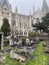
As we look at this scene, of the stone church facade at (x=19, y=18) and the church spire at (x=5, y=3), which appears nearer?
the stone church facade at (x=19, y=18)

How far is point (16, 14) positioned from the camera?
246 feet

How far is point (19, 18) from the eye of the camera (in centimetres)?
7669

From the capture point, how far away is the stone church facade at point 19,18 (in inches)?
2815

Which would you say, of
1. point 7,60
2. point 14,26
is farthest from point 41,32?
point 7,60

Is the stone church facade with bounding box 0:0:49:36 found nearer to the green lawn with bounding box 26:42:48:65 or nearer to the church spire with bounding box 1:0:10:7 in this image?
the church spire with bounding box 1:0:10:7

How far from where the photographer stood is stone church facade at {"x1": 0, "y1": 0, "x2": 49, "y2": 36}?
235 feet

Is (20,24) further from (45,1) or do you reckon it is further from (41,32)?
(41,32)

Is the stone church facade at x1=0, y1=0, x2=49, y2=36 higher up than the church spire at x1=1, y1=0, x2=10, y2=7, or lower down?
lower down

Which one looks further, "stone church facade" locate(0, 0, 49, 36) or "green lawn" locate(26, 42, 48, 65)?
"stone church facade" locate(0, 0, 49, 36)

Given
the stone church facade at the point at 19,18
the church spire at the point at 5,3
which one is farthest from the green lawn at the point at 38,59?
the church spire at the point at 5,3

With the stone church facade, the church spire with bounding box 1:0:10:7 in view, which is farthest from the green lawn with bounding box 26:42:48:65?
the church spire with bounding box 1:0:10:7

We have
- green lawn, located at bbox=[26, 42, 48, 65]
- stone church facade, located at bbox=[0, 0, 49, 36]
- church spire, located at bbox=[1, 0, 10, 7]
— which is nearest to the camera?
green lawn, located at bbox=[26, 42, 48, 65]

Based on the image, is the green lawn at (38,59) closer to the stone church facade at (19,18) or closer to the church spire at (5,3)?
the stone church facade at (19,18)

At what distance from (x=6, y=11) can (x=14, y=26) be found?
4.81m
